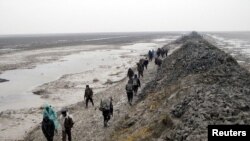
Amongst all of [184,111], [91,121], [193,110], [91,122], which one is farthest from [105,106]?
[193,110]

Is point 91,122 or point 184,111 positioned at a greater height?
point 184,111

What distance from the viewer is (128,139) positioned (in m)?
13.7

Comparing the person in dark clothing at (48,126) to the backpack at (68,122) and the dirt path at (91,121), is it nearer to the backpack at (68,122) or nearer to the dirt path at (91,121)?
the backpack at (68,122)

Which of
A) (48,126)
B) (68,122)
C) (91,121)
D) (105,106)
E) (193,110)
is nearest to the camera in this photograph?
(193,110)

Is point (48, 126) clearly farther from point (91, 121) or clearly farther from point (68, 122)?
point (91, 121)

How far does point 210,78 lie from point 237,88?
1.86m

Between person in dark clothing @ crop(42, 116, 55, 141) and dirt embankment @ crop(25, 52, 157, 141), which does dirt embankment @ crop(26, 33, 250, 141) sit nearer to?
dirt embankment @ crop(25, 52, 157, 141)

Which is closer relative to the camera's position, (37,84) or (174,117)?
(174,117)

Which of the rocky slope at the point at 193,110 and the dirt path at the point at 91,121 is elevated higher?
the rocky slope at the point at 193,110

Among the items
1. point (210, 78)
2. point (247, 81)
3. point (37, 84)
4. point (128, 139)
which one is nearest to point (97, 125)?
point (128, 139)

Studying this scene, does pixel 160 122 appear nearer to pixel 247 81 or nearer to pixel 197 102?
pixel 197 102

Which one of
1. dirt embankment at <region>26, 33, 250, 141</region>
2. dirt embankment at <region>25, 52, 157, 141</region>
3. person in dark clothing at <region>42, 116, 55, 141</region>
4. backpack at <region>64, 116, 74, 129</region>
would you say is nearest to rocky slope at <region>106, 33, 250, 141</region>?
dirt embankment at <region>26, 33, 250, 141</region>

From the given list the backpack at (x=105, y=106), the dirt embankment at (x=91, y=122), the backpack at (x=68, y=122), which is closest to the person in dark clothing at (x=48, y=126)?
the backpack at (x=68, y=122)

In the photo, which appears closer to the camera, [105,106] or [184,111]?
[184,111]
